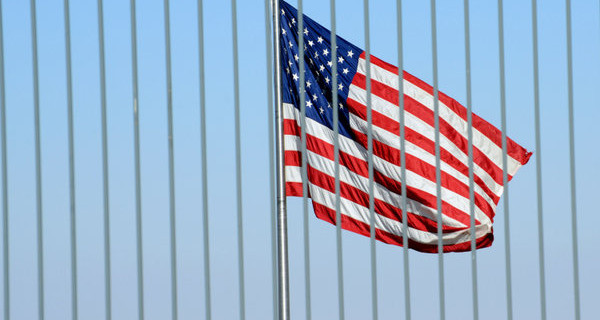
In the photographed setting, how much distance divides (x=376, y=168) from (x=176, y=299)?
582 cm

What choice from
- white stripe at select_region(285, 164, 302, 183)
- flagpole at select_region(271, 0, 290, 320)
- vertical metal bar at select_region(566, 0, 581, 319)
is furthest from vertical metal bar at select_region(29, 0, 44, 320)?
white stripe at select_region(285, 164, 302, 183)

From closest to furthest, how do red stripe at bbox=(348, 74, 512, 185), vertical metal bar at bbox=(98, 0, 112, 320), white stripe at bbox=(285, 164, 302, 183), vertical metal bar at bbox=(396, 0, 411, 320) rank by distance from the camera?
vertical metal bar at bbox=(396, 0, 411, 320)
vertical metal bar at bbox=(98, 0, 112, 320)
white stripe at bbox=(285, 164, 302, 183)
red stripe at bbox=(348, 74, 512, 185)

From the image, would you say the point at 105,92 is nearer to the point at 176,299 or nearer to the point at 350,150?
the point at 176,299

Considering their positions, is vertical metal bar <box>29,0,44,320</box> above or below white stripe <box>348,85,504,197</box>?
below

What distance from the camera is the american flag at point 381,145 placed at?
10.4 meters

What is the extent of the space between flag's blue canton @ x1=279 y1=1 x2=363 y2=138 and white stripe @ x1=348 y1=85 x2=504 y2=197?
0.17m

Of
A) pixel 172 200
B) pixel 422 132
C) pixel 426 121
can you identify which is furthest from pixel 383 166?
pixel 172 200

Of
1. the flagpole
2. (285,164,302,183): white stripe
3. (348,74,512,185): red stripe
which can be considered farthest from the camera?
(348,74,512,185): red stripe

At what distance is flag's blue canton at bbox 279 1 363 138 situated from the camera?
1041 cm

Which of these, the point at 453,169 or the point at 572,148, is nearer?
the point at 572,148

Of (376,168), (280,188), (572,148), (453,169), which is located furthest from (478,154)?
(572,148)

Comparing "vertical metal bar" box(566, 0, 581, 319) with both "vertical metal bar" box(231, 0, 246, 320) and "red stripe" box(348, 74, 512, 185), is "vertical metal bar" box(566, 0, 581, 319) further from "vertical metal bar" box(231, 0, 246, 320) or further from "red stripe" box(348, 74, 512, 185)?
"red stripe" box(348, 74, 512, 185)

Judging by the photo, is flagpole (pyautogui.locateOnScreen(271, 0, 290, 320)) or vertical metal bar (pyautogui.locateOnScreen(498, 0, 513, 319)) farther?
flagpole (pyautogui.locateOnScreen(271, 0, 290, 320))

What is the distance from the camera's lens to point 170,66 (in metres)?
5.04
